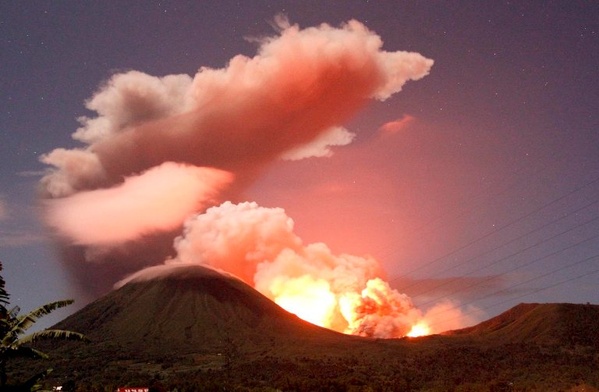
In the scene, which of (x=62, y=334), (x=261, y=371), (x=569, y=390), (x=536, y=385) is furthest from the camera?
(x=261, y=371)

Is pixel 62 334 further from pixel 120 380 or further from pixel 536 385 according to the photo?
pixel 120 380

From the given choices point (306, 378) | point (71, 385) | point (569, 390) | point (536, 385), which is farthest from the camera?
point (306, 378)

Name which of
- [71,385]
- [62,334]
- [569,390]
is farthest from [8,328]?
[569,390]

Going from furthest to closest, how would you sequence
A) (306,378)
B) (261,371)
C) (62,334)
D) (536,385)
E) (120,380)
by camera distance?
(261,371) < (120,380) < (306,378) < (536,385) < (62,334)

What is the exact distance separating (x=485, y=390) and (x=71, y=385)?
320 feet

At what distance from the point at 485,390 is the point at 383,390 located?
81.2 ft

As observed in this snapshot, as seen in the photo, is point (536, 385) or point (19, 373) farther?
point (19, 373)

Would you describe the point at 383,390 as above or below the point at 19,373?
below

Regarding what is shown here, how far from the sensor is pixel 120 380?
18088 centimetres

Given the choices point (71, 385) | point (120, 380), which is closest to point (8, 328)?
point (71, 385)

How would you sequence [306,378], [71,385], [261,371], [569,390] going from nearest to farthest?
[71,385] < [569,390] < [306,378] < [261,371]

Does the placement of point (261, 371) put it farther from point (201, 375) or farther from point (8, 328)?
point (8, 328)

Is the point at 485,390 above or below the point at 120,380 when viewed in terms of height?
below

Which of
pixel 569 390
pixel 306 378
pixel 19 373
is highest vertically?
pixel 19 373
